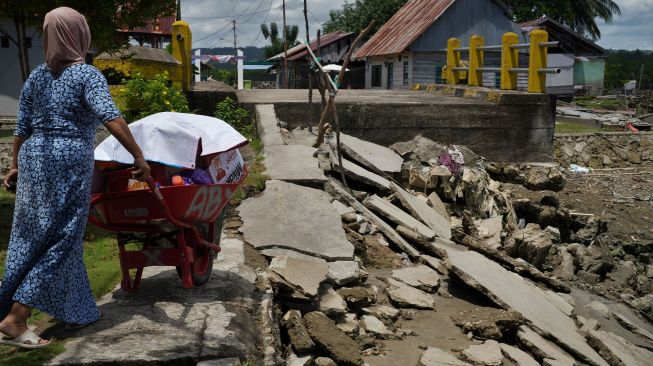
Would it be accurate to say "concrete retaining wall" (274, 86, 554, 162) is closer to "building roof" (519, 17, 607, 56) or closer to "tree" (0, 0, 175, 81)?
"tree" (0, 0, 175, 81)

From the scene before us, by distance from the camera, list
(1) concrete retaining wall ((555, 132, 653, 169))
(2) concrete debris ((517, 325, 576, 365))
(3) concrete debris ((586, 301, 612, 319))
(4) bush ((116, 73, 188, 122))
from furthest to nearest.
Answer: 1. (1) concrete retaining wall ((555, 132, 653, 169))
2. (4) bush ((116, 73, 188, 122))
3. (3) concrete debris ((586, 301, 612, 319))
4. (2) concrete debris ((517, 325, 576, 365))

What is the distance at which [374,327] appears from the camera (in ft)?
18.1

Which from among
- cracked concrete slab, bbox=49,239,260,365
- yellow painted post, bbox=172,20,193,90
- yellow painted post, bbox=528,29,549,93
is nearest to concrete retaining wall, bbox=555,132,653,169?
yellow painted post, bbox=528,29,549,93

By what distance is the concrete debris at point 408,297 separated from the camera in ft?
20.4

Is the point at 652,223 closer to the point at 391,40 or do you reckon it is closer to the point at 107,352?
the point at 107,352

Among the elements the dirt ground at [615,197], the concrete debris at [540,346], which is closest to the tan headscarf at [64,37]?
the concrete debris at [540,346]

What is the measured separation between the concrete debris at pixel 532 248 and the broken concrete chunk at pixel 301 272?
4.37 m

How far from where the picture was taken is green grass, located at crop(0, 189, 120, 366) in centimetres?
371

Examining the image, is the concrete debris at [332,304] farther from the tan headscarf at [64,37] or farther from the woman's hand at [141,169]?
the tan headscarf at [64,37]

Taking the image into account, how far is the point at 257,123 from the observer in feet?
37.3

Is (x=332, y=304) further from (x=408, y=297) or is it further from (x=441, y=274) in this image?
(x=441, y=274)

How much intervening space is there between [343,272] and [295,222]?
101 centimetres

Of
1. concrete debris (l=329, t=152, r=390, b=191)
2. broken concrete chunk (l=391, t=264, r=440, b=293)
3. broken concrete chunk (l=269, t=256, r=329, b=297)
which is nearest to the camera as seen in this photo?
broken concrete chunk (l=269, t=256, r=329, b=297)

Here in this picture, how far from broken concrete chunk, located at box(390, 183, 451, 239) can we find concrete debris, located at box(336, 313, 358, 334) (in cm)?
341
